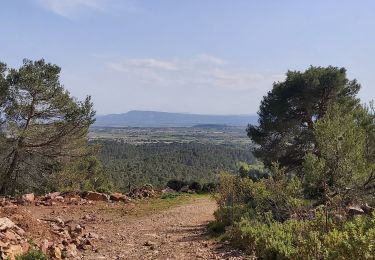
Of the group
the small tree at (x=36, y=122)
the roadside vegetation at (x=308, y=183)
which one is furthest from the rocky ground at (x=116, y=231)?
the small tree at (x=36, y=122)

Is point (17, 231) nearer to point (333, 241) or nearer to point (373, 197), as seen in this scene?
point (333, 241)

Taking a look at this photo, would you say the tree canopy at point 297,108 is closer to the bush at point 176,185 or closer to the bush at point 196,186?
the bush at point 196,186

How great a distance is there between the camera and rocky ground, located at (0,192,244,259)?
34.9ft

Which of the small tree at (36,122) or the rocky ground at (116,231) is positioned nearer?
the rocky ground at (116,231)

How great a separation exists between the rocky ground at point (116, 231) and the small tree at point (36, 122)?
4638 mm

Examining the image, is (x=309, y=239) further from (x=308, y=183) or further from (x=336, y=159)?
(x=308, y=183)

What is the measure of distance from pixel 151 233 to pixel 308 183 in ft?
17.2

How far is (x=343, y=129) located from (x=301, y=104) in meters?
15.5

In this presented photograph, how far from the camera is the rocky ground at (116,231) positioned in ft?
34.9

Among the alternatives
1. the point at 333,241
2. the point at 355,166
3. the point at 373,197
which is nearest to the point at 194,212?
the point at 373,197

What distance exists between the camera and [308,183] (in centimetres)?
1312

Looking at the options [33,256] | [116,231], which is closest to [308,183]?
[116,231]

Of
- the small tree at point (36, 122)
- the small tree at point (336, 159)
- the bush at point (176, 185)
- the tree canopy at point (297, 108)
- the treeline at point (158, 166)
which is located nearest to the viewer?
the small tree at point (336, 159)

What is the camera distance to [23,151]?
A: 21.5 metres
